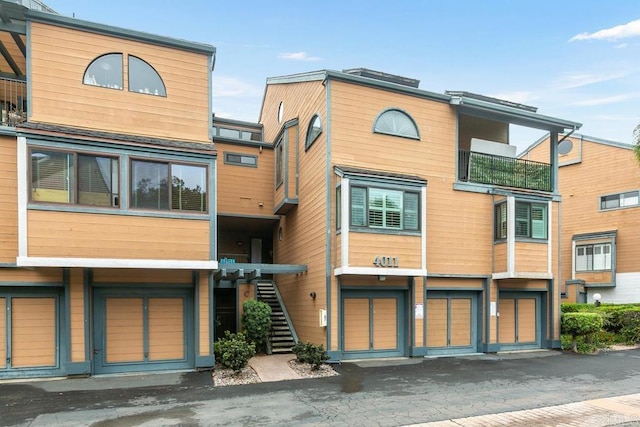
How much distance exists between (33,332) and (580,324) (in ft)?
53.3

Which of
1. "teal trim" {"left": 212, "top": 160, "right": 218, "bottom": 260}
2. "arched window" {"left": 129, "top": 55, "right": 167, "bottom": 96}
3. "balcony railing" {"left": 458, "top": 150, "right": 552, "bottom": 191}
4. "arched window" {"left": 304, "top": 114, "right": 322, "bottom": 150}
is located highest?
"arched window" {"left": 129, "top": 55, "right": 167, "bottom": 96}

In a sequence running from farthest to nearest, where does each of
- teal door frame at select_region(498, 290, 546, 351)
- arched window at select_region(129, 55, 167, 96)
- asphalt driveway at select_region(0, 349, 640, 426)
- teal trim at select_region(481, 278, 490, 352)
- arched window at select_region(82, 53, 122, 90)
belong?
teal door frame at select_region(498, 290, 546, 351) → teal trim at select_region(481, 278, 490, 352) → arched window at select_region(129, 55, 167, 96) → arched window at select_region(82, 53, 122, 90) → asphalt driveway at select_region(0, 349, 640, 426)

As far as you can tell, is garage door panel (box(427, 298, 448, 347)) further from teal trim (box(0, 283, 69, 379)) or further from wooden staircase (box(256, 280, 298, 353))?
teal trim (box(0, 283, 69, 379))

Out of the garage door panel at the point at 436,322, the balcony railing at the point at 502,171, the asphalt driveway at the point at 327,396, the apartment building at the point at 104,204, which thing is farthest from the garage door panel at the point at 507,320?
the apartment building at the point at 104,204

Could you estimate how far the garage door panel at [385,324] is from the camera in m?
12.4

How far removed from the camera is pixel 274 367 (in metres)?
11.0

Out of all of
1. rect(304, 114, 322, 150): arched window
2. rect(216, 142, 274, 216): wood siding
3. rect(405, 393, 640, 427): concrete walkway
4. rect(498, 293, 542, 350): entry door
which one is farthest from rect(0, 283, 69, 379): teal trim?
rect(498, 293, 542, 350): entry door

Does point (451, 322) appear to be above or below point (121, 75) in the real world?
below

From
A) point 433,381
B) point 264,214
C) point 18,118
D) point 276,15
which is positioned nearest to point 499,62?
point 276,15

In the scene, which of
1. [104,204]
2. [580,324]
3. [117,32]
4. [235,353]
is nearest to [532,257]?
[580,324]

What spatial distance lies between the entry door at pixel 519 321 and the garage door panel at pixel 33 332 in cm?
1341

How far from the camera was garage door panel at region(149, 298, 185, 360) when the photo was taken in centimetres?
1051

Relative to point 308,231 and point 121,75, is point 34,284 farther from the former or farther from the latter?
point 308,231

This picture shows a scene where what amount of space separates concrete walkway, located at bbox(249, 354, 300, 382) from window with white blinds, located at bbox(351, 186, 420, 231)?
4284 millimetres
